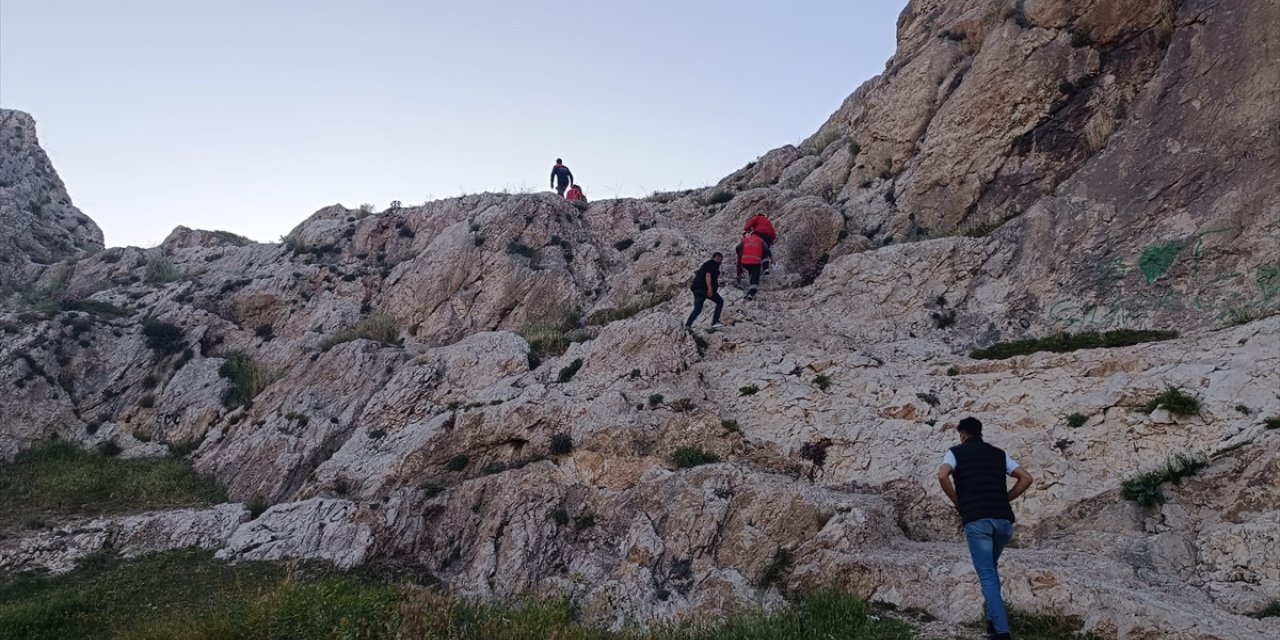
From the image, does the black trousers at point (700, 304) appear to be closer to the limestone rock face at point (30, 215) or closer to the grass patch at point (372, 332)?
the grass patch at point (372, 332)

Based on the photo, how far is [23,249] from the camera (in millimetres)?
34750

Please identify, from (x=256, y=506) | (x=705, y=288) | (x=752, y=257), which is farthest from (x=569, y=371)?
(x=256, y=506)

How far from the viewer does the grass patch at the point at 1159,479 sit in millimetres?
11258

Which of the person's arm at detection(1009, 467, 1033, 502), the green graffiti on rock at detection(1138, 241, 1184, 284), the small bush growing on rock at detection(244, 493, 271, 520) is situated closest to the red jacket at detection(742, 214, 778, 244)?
the green graffiti on rock at detection(1138, 241, 1184, 284)

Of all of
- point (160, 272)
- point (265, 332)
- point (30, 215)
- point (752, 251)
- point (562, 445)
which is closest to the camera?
point (562, 445)

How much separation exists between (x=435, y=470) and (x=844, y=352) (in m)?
11.1

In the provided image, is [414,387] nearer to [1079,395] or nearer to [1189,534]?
[1079,395]

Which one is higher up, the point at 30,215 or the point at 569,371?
the point at 30,215

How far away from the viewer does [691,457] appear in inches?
617

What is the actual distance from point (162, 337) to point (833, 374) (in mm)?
25068

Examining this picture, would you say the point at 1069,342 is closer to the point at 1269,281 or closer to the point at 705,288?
the point at 1269,281

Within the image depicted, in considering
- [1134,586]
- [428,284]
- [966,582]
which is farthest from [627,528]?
[428,284]

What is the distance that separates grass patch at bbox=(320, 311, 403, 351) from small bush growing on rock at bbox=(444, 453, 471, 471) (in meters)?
9.31

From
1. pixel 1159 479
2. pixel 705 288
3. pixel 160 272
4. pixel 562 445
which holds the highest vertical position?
pixel 160 272
